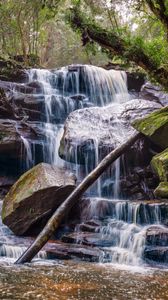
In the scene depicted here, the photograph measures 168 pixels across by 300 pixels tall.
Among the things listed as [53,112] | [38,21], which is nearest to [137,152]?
[53,112]

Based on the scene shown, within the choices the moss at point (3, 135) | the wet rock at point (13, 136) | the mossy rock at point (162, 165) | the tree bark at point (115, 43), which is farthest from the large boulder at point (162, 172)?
the moss at point (3, 135)

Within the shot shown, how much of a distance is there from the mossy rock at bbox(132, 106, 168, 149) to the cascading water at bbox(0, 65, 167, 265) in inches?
62.7

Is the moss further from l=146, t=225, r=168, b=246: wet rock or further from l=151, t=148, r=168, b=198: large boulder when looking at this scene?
l=146, t=225, r=168, b=246: wet rock

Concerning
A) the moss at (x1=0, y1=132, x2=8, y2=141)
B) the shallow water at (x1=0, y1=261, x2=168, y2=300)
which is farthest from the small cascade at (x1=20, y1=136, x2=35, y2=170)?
the shallow water at (x1=0, y1=261, x2=168, y2=300)

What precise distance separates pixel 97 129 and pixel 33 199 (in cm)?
460

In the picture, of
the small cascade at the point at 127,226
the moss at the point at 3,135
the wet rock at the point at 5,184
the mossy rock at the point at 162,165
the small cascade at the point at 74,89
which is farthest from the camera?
the small cascade at the point at 74,89

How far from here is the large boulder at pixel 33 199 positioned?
9.40 meters

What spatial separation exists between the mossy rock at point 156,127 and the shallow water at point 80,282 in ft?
15.9

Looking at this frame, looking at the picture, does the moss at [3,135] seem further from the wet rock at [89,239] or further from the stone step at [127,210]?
the wet rock at [89,239]

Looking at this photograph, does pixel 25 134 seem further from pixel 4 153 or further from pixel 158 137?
pixel 158 137

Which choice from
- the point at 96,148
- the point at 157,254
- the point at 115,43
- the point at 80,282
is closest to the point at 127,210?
the point at 157,254

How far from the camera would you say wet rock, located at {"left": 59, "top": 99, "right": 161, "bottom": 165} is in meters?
12.5

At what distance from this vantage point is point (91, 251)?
320 inches

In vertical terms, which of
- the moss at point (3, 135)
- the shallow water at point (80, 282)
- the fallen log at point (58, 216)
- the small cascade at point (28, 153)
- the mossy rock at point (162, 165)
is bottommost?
the shallow water at point (80, 282)
